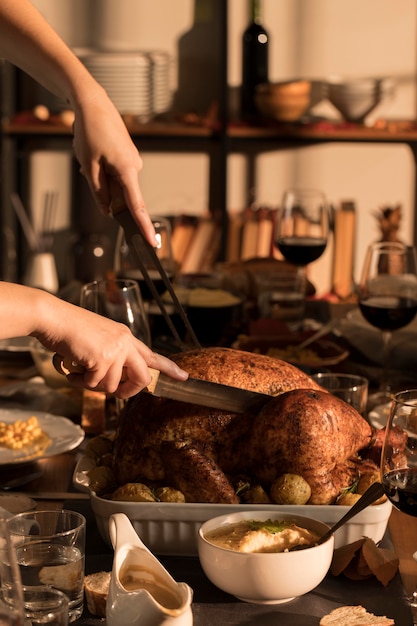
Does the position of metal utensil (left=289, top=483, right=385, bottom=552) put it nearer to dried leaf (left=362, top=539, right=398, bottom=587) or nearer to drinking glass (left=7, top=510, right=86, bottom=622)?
dried leaf (left=362, top=539, right=398, bottom=587)

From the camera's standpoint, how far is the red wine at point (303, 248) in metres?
2.11

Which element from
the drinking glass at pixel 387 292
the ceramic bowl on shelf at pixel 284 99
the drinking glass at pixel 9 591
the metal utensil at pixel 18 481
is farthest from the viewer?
the ceramic bowl on shelf at pixel 284 99

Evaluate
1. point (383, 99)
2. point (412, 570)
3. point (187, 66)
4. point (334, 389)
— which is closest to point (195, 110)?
point (187, 66)

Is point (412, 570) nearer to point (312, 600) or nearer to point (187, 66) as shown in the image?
point (312, 600)

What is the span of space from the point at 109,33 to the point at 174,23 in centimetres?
27

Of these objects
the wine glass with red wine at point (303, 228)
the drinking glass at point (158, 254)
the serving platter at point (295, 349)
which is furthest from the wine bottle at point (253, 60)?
the serving platter at point (295, 349)

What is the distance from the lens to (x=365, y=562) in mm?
1029

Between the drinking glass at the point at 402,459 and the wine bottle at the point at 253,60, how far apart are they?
3.00 meters

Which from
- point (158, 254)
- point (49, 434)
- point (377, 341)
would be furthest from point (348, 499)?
point (158, 254)

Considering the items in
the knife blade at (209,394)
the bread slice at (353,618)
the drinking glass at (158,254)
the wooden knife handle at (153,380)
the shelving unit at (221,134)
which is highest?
the shelving unit at (221,134)

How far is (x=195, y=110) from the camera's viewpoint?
13.4 ft

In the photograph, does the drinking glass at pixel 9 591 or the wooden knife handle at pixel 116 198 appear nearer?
the drinking glass at pixel 9 591

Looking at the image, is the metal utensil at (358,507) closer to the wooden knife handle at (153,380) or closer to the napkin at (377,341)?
the wooden knife handle at (153,380)

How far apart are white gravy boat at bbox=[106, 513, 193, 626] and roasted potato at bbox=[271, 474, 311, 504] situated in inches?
7.3
